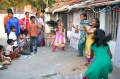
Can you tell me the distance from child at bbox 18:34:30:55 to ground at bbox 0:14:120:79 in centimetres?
37

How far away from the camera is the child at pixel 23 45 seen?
969cm

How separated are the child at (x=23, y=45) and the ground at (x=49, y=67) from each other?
37 centimetres

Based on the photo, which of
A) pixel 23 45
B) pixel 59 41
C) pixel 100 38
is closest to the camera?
pixel 100 38

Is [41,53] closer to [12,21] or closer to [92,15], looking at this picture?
[12,21]

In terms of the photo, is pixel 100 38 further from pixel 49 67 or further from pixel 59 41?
pixel 59 41

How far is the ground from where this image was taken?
6.56 meters

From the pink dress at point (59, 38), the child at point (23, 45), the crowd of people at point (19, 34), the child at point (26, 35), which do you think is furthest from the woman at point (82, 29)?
the child at point (26, 35)

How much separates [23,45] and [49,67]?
2.76 meters

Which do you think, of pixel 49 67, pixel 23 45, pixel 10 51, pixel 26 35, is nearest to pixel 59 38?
pixel 26 35

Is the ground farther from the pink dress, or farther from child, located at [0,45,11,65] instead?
the pink dress

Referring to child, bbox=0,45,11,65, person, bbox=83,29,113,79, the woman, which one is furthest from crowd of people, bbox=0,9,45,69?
person, bbox=83,29,113,79

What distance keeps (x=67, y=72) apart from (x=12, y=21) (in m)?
3.90

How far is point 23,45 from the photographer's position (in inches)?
394

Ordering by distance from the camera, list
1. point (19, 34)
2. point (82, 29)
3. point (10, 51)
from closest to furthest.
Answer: point (82, 29), point (10, 51), point (19, 34)
